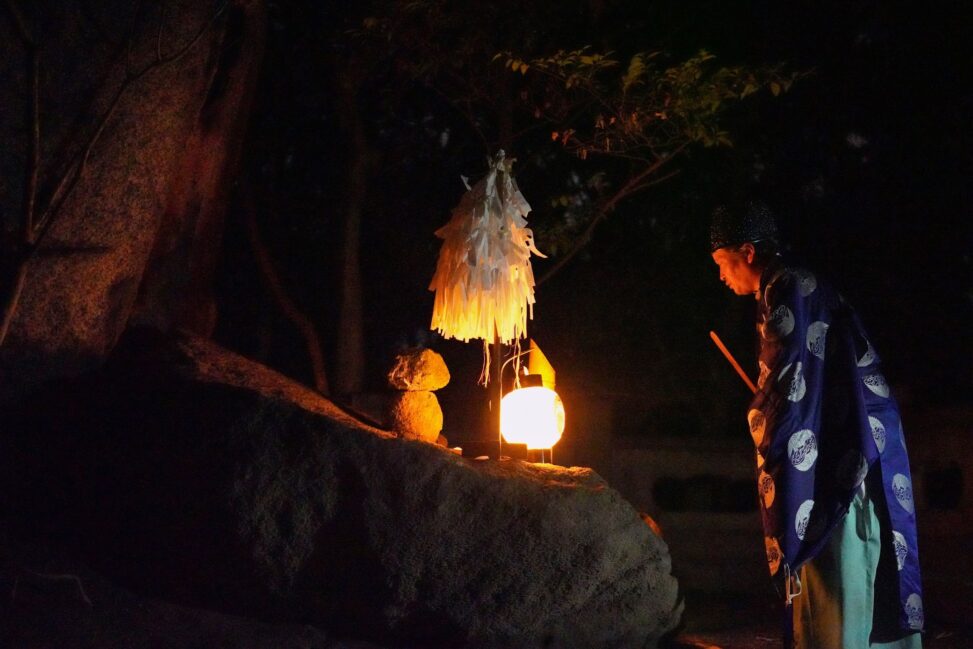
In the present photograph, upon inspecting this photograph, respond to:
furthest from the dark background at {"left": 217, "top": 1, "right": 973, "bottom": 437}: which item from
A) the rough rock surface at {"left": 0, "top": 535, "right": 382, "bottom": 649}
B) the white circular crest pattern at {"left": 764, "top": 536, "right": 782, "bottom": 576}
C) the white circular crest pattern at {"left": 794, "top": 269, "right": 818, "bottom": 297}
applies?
the white circular crest pattern at {"left": 764, "top": 536, "right": 782, "bottom": 576}

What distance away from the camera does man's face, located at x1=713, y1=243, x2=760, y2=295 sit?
4.08 metres

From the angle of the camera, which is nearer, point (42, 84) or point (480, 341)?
point (42, 84)

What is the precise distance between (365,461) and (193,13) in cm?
363

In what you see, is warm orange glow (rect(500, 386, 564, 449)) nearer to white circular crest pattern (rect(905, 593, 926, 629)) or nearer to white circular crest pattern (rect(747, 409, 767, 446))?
white circular crest pattern (rect(747, 409, 767, 446))

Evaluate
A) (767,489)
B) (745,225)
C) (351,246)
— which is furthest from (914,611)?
(351,246)

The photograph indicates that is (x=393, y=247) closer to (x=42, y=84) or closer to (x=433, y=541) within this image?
(x=42, y=84)

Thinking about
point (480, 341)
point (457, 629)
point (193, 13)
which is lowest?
point (457, 629)

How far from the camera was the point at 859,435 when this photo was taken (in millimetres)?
3656

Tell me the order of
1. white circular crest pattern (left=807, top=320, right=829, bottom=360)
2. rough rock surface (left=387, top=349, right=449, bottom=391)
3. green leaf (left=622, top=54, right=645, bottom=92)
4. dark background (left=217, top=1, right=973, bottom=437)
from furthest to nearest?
dark background (left=217, top=1, right=973, bottom=437) < green leaf (left=622, top=54, right=645, bottom=92) < rough rock surface (left=387, top=349, right=449, bottom=391) < white circular crest pattern (left=807, top=320, right=829, bottom=360)

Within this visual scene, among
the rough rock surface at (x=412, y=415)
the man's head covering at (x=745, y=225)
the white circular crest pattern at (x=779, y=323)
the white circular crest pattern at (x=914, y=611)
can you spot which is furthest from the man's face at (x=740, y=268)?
the rough rock surface at (x=412, y=415)

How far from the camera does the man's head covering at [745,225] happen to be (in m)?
4.01

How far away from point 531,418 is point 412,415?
2.53 feet

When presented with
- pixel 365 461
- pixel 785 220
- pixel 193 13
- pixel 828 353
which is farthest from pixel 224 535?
pixel 785 220

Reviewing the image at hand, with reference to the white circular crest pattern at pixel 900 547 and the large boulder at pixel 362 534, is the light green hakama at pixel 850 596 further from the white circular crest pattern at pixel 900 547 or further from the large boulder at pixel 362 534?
the large boulder at pixel 362 534
